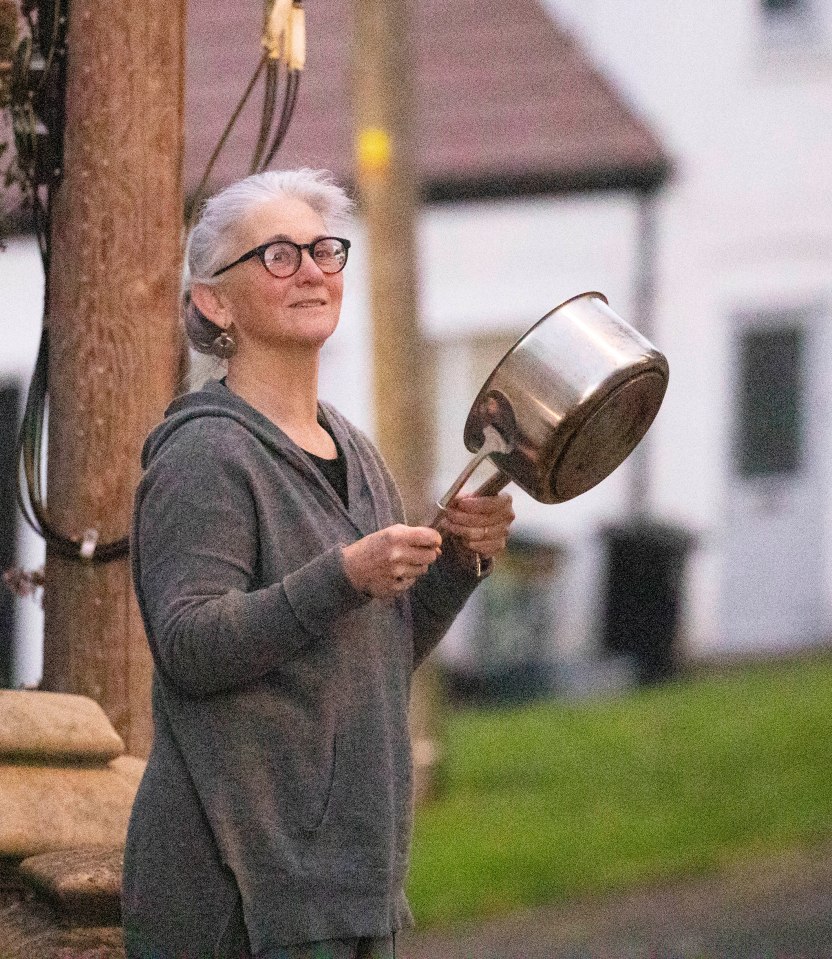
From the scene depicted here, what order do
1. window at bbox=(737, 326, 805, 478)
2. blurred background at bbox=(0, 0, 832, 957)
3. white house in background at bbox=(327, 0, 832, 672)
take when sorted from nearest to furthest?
blurred background at bbox=(0, 0, 832, 957) < white house in background at bbox=(327, 0, 832, 672) < window at bbox=(737, 326, 805, 478)

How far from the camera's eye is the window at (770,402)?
14.4 metres

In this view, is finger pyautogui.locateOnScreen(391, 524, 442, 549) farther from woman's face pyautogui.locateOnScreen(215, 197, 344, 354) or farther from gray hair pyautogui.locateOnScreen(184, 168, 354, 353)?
gray hair pyautogui.locateOnScreen(184, 168, 354, 353)

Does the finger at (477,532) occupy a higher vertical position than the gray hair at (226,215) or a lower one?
lower

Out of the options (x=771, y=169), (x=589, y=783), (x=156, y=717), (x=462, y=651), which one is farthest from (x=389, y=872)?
(x=771, y=169)

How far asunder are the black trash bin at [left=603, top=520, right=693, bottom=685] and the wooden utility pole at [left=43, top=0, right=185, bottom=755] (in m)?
9.70

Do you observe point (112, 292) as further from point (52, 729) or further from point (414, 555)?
point (414, 555)

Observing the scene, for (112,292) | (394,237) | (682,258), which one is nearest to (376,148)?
(394,237)

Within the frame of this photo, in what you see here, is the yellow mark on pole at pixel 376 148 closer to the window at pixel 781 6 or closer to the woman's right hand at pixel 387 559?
the woman's right hand at pixel 387 559

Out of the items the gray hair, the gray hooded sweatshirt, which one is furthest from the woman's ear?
the gray hooded sweatshirt

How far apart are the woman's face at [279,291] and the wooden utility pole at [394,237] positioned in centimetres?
566

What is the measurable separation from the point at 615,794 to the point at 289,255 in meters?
6.92

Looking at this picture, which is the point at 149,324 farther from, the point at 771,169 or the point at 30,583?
the point at 771,169

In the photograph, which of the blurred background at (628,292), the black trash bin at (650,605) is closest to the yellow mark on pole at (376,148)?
the blurred background at (628,292)

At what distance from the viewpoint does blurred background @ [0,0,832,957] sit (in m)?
13.0
